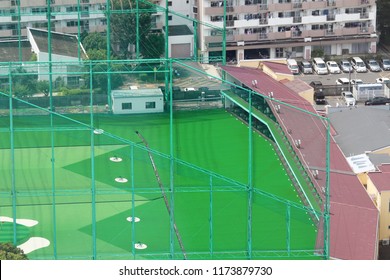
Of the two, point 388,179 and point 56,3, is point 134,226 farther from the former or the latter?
point 56,3

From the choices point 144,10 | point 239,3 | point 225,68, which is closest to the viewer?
point 225,68

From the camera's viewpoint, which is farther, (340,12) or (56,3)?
(340,12)

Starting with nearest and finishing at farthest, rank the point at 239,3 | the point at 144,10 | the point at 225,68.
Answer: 1. the point at 225,68
2. the point at 144,10
3. the point at 239,3

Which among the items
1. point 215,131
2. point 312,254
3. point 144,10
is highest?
point 144,10

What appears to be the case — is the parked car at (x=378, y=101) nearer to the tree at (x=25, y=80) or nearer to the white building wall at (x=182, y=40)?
the white building wall at (x=182, y=40)

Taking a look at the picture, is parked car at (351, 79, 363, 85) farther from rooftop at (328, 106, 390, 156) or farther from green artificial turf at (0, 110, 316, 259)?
green artificial turf at (0, 110, 316, 259)

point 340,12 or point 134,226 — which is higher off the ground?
point 340,12

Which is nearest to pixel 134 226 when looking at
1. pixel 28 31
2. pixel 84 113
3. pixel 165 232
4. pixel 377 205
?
pixel 165 232

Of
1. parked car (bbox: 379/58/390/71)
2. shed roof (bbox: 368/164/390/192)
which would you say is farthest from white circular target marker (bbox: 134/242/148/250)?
parked car (bbox: 379/58/390/71)

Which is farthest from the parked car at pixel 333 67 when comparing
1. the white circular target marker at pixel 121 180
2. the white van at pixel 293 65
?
the white circular target marker at pixel 121 180
